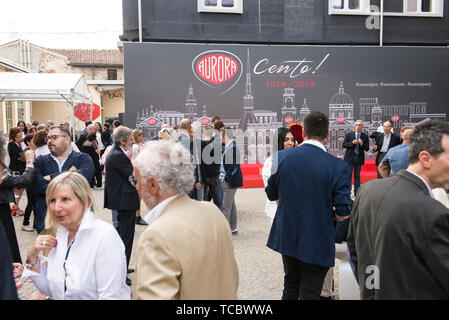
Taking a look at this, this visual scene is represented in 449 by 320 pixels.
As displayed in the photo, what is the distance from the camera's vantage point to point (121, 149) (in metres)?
5.21

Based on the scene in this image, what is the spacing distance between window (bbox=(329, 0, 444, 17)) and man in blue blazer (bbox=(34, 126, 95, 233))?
1166 centimetres

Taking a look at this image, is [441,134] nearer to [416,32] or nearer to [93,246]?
[93,246]

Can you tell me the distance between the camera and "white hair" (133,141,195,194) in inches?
80.1

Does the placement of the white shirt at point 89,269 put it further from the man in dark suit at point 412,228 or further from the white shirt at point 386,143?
the white shirt at point 386,143

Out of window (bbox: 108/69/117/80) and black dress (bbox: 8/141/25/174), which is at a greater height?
window (bbox: 108/69/117/80)

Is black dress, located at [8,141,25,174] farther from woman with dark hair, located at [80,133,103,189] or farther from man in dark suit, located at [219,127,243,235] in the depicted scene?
man in dark suit, located at [219,127,243,235]

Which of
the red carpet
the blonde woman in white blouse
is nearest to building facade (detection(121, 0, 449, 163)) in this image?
the red carpet

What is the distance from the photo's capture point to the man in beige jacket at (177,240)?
177 cm

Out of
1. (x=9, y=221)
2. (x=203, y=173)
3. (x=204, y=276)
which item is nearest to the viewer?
(x=204, y=276)

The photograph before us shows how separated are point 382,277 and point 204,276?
931 mm

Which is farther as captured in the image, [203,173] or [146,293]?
[203,173]

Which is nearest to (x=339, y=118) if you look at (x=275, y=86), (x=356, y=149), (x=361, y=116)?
(x=361, y=116)

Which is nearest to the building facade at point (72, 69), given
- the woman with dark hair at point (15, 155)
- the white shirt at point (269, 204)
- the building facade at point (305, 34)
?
the building facade at point (305, 34)
